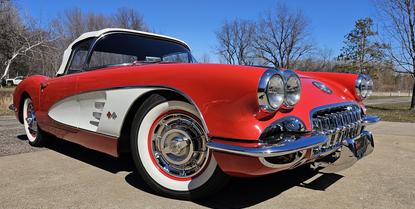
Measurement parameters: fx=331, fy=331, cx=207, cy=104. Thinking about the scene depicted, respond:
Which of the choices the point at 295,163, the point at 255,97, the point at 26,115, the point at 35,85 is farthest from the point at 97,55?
the point at 295,163

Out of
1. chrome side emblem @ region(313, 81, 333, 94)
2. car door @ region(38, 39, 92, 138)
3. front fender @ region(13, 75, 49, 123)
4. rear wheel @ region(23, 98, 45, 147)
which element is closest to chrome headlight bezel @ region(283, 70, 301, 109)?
chrome side emblem @ region(313, 81, 333, 94)

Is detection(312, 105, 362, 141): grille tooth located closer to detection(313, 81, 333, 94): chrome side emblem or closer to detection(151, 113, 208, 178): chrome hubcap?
detection(313, 81, 333, 94): chrome side emblem

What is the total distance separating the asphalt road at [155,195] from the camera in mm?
2217

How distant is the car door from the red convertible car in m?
0.02

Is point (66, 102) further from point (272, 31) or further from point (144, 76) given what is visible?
point (272, 31)

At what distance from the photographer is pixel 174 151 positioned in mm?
2289

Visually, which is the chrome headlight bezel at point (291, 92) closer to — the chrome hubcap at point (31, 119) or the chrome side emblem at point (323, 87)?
the chrome side emblem at point (323, 87)

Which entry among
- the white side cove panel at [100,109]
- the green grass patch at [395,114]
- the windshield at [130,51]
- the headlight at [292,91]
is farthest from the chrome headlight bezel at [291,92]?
the green grass patch at [395,114]

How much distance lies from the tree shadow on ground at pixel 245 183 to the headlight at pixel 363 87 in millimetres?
815

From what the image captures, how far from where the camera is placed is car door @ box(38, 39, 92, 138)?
3100mm

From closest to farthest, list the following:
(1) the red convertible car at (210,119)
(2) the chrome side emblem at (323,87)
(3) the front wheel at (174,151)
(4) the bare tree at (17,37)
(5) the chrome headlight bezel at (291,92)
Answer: (1) the red convertible car at (210,119) < (5) the chrome headlight bezel at (291,92) < (3) the front wheel at (174,151) < (2) the chrome side emblem at (323,87) < (4) the bare tree at (17,37)

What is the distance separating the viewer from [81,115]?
298cm

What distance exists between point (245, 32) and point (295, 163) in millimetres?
38196

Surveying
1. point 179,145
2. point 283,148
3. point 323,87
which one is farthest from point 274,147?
point 323,87
